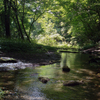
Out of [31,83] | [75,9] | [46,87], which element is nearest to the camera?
[46,87]

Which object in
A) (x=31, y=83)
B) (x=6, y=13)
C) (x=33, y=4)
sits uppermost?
(x=33, y=4)

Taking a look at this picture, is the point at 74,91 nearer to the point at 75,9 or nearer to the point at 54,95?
the point at 54,95

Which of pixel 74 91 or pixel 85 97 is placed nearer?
pixel 85 97

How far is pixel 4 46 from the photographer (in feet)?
33.1

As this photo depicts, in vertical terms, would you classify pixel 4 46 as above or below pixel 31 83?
above

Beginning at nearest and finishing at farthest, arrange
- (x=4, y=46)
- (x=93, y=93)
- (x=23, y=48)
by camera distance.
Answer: (x=93, y=93) < (x=4, y=46) < (x=23, y=48)

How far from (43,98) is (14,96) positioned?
713mm

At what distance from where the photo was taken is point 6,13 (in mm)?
13328

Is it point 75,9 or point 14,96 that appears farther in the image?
point 75,9

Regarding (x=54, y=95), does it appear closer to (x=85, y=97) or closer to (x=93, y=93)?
(x=85, y=97)

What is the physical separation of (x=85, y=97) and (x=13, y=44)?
8703mm

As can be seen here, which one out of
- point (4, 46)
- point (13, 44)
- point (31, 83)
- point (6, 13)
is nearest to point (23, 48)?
point (13, 44)

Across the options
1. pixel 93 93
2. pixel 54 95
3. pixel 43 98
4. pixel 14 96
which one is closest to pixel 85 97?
pixel 93 93

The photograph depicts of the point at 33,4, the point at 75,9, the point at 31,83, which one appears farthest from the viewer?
the point at 33,4
